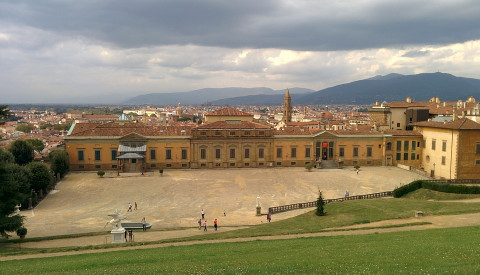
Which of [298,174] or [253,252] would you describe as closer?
[253,252]

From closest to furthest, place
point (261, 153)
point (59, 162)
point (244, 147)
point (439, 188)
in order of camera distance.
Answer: point (439, 188) < point (59, 162) < point (244, 147) < point (261, 153)

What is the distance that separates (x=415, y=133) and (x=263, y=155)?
2342cm

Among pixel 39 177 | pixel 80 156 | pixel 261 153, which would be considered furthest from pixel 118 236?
pixel 261 153

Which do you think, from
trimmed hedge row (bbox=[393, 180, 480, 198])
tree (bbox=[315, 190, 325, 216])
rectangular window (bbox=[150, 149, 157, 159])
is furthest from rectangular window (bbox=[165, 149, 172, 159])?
trimmed hedge row (bbox=[393, 180, 480, 198])

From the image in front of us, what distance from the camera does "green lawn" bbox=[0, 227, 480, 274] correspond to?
12.4m

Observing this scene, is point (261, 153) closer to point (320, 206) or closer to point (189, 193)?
point (189, 193)

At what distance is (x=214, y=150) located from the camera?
55.7m

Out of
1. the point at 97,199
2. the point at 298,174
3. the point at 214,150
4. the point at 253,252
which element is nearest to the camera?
the point at 253,252

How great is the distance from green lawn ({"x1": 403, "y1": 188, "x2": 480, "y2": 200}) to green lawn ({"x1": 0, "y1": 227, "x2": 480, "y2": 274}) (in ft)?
48.7

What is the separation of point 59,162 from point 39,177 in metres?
10.2

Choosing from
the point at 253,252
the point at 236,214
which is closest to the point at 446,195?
the point at 236,214

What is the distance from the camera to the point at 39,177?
3712cm

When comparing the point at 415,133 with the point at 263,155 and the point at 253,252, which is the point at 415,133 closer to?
the point at 263,155

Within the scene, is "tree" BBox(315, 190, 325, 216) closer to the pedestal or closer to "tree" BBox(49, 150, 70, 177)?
the pedestal
